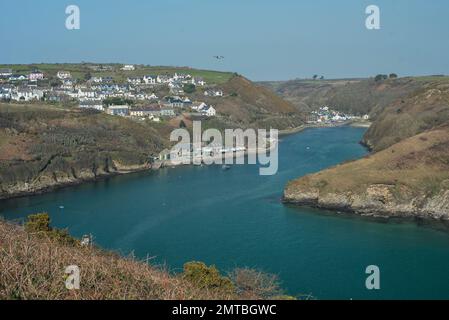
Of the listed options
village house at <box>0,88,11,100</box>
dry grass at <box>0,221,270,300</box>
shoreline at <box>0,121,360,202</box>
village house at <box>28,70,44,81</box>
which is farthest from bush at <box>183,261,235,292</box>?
village house at <box>28,70,44,81</box>

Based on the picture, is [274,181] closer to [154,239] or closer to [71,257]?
[154,239]

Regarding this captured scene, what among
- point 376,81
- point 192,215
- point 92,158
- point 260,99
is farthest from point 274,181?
point 376,81

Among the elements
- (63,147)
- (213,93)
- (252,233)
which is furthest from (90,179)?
(213,93)

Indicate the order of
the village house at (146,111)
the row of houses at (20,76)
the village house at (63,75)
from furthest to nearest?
the village house at (63,75)
the row of houses at (20,76)
the village house at (146,111)

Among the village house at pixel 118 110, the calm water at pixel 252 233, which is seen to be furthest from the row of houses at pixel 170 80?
the calm water at pixel 252 233

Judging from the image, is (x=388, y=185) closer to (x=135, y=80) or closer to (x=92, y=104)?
(x=92, y=104)

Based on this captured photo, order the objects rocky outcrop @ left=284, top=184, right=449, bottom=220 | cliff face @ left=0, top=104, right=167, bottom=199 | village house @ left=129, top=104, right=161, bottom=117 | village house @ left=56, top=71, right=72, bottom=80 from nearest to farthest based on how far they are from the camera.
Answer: rocky outcrop @ left=284, top=184, right=449, bottom=220 → cliff face @ left=0, top=104, right=167, bottom=199 → village house @ left=129, top=104, right=161, bottom=117 → village house @ left=56, top=71, right=72, bottom=80

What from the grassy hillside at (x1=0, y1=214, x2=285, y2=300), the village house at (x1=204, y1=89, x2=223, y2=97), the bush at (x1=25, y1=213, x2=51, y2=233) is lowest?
the bush at (x1=25, y1=213, x2=51, y2=233)

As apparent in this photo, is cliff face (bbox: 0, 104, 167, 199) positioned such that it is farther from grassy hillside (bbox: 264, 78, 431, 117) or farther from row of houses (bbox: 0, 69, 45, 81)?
grassy hillside (bbox: 264, 78, 431, 117)

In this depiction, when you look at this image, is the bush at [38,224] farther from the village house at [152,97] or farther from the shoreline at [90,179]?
the village house at [152,97]
